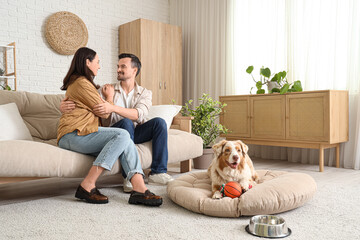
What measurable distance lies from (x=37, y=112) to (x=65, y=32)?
2095 millimetres

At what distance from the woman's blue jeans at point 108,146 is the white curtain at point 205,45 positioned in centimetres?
288

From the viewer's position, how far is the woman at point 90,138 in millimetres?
2104

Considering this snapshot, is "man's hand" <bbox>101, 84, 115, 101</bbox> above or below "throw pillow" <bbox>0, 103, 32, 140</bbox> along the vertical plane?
above

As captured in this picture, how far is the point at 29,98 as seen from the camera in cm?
284

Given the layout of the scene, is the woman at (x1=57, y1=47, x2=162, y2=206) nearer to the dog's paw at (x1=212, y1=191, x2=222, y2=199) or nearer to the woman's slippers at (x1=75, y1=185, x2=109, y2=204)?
the woman's slippers at (x1=75, y1=185, x2=109, y2=204)

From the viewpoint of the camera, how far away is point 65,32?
4.57m

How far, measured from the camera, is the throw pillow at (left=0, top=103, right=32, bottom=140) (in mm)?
2396

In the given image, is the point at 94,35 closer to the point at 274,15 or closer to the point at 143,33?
the point at 143,33

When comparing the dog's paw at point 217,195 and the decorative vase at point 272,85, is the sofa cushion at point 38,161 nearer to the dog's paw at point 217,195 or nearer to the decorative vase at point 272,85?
the dog's paw at point 217,195

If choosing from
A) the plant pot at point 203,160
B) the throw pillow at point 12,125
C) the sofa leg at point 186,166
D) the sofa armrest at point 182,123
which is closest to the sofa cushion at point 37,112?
the throw pillow at point 12,125

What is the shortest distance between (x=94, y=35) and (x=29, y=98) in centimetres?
237

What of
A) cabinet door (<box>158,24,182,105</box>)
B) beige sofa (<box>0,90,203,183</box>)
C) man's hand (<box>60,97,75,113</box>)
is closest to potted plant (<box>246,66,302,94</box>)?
beige sofa (<box>0,90,203,183</box>)

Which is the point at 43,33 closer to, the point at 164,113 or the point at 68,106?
the point at 164,113

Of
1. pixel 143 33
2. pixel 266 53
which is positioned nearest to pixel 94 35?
pixel 143 33
